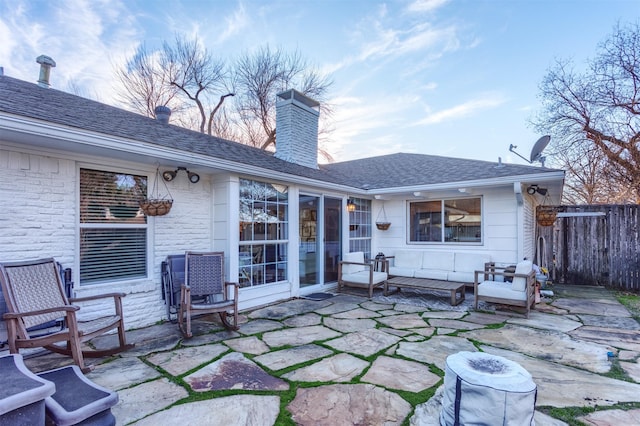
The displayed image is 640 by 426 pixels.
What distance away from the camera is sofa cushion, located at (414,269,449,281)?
20.8ft

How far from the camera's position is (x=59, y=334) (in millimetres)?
2744

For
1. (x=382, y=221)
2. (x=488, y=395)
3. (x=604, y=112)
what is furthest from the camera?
(x=604, y=112)

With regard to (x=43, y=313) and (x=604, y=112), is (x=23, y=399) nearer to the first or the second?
(x=43, y=313)

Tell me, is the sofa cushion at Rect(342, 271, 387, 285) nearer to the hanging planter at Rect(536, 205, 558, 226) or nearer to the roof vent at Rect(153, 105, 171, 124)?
the hanging planter at Rect(536, 205, 558, 226)

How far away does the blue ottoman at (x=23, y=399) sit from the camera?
4.95 ft

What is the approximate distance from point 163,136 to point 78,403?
146 inches

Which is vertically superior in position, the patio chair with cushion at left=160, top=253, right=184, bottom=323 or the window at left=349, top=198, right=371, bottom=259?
the window at left=349, top=198, right=371, bottom=259

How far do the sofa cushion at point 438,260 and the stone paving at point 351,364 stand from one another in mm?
1553

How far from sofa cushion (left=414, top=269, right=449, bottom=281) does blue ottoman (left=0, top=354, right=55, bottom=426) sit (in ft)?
19.9

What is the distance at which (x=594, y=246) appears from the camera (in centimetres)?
732

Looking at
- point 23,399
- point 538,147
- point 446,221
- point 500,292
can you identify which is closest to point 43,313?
point 23,399

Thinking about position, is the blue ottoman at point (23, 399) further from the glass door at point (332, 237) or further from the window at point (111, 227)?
the glass door at point (332, 237)

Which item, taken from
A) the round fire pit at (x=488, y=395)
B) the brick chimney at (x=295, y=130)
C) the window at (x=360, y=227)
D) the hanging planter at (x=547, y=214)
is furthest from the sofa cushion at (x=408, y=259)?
the round fire pit at (x=488, y=395)

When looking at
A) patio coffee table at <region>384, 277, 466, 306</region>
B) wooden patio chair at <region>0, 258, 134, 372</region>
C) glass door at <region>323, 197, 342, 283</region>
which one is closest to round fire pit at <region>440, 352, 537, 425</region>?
wooden patio chair at <region>0, 258, 134, 372</region>
